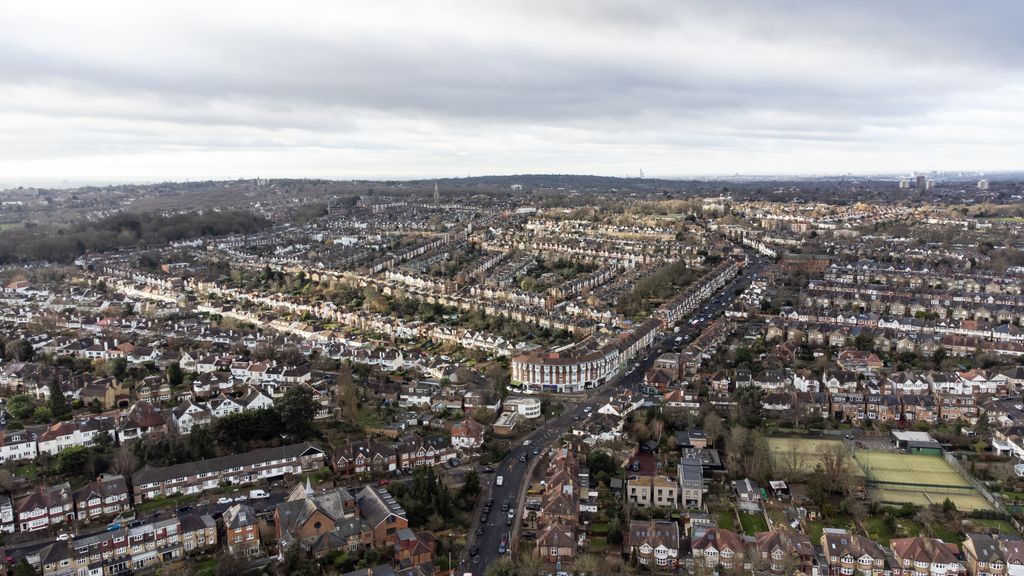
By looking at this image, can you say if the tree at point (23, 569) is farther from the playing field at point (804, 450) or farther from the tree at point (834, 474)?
the tree at point (834, 474)

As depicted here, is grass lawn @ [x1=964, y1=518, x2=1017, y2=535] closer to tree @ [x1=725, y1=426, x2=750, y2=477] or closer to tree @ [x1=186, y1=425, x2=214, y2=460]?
tree @ [x1=725, y1=426, x2=750, y2=477]

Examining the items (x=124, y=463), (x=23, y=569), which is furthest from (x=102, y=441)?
(x=23, y=569)

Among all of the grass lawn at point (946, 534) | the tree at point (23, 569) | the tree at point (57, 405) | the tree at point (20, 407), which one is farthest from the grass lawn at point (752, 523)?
the tree at point (20, 407)

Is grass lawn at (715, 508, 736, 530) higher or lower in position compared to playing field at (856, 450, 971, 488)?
lower

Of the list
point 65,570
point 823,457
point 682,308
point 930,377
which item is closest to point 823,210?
point 682,308

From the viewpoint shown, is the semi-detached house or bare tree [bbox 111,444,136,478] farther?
bare tree [bbox 111,444,136,478]

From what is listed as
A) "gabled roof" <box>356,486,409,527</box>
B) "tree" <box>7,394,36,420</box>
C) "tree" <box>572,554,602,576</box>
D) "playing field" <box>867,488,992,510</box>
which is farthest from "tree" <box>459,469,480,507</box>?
"tree" <box>7,394,36,420</box>
